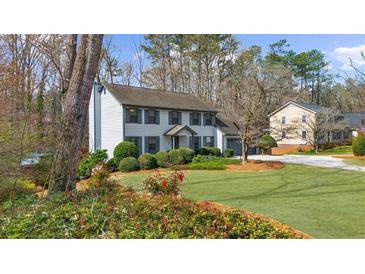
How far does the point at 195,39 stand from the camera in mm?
5383

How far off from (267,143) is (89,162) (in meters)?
5.43

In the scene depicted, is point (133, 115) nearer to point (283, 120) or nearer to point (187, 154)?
point (187, 154)

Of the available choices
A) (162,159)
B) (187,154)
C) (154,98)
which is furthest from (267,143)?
(154,98)

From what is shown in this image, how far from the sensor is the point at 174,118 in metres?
7.17

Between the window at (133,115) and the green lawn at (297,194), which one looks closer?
the green lawn at (297,194)

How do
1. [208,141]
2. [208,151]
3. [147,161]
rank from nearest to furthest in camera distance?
[147,161] < [208,151] < [208,141]

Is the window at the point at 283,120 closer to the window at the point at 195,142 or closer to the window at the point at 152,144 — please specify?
the window at the point at 195,142

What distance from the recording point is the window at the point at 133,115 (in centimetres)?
696

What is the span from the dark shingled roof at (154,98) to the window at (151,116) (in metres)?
0.23

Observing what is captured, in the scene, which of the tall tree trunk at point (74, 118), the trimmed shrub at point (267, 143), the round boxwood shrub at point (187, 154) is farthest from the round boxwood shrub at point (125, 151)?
the trimmed shrub at point (267, 143)

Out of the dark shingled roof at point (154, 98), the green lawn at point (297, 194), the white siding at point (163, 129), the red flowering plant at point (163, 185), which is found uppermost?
the dark shingled roof at point (154, 98)
